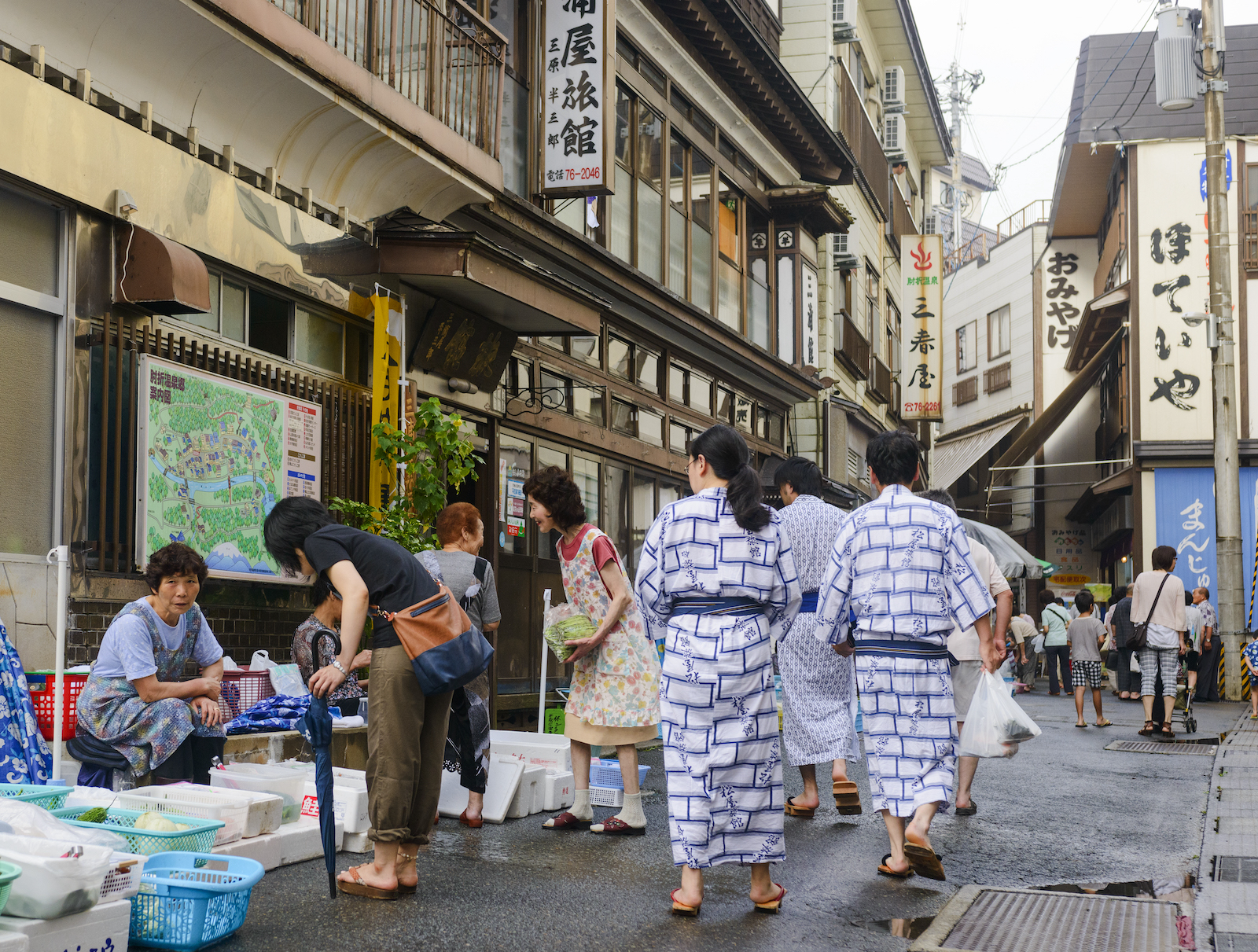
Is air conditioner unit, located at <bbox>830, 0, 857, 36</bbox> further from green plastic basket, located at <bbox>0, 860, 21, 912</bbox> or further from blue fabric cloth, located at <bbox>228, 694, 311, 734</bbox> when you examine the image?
green plastic basket, located at <bbox>0, 860, 21, 912</bbox>

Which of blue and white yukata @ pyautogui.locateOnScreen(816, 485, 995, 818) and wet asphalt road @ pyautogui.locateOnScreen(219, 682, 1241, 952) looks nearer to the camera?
wet asphalt road @ pyautogui.locateOnScreen(219, 682, 1241, 952)

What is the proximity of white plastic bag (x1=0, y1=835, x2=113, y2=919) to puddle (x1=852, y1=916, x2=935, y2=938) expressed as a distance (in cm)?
282

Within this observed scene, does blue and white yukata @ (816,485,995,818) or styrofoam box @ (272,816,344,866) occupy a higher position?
blue and white yukata @ (816,485,995,818)

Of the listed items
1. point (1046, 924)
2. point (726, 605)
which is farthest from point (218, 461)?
point (1046, 924)

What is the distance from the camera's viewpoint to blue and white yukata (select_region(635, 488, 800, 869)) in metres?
5.21

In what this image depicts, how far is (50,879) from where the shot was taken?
3.80m

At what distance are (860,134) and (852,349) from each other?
207 inches

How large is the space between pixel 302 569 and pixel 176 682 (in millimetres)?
1390

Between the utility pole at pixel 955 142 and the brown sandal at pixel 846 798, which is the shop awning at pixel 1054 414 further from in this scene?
the brown sandal at pixel 846 798

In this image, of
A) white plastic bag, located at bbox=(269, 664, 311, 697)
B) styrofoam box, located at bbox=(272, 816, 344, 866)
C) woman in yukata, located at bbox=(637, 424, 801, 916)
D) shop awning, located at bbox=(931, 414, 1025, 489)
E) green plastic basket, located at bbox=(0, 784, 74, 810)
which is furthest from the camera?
shop awning, located at bbox=(931, 414, 1025, 489)

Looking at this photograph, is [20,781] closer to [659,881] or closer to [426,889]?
[426,889]

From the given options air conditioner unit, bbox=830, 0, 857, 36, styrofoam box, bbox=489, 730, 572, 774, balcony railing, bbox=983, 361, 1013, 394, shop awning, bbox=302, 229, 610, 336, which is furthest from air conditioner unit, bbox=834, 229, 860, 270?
styrofoam box, bbox=489, 730, 572, 774

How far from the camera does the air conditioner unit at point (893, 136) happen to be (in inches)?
1366

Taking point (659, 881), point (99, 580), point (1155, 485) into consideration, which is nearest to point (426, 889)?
point (659, 881)
